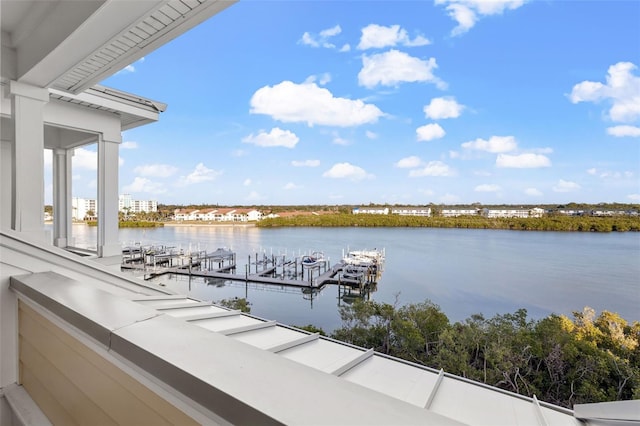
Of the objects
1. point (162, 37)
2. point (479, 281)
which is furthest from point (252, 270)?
point (162, 37)

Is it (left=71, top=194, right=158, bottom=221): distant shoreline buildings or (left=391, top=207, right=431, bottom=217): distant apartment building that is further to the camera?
(left=391, top=207, right=431, bottom=217): distant apartment building

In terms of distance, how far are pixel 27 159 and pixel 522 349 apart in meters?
7.90

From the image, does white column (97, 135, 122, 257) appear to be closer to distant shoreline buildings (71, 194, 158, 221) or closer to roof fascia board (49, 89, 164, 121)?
roof fascia board (49, 89, 164, 121)

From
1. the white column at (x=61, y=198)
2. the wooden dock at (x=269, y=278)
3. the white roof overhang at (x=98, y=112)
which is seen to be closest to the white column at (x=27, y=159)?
the white roof overhang at (x=98, y=112)

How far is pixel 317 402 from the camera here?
33 cm

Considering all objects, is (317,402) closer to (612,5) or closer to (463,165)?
(612,5)

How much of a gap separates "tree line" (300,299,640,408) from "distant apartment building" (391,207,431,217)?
124ft

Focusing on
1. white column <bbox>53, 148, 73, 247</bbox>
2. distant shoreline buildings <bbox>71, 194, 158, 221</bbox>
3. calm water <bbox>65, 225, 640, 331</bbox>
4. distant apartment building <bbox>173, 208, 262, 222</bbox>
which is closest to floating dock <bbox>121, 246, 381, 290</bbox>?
calm water <bbox>65, 225, 640, 331</bbox>

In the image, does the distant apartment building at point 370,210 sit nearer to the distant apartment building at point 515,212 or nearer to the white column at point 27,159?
the distant apartment building at point 515,212

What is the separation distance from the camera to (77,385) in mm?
761

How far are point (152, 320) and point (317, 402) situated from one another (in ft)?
1.41

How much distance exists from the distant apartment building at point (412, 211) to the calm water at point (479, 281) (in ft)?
50.4

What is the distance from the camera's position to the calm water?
12188 mm

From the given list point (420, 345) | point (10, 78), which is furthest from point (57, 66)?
point (420, 345)
